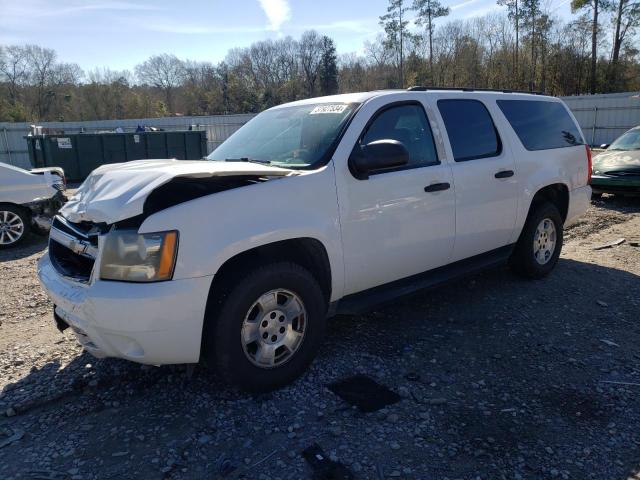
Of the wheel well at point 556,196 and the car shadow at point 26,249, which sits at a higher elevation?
the wheel well at point 556,196

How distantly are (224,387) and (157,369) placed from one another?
604mm

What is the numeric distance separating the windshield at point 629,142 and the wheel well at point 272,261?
10.3 m

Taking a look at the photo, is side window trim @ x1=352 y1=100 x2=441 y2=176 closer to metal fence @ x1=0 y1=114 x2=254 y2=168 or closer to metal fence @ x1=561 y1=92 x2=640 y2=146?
metal fence @ x1=0 y1=114 x2=254 y2=168

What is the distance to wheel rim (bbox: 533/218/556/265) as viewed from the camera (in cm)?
534

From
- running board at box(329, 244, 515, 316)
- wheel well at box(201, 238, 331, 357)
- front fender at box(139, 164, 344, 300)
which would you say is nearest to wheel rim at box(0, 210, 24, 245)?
wheel well at box(201, 238, 331, 357)

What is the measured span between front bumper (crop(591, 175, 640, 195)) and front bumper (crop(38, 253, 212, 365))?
967 cm

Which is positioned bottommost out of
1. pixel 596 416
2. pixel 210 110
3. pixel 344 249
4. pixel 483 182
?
pixel 596 416

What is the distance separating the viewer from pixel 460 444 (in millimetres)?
2773

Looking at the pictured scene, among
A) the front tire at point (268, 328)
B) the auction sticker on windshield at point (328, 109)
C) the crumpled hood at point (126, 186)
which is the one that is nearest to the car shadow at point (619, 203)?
the auction sticker on windshield at point (328, 109)

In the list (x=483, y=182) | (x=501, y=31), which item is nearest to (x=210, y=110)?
(x=501, y=31)

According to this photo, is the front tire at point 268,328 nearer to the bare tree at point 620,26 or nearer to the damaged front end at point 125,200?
the damaged front end at point 125,200

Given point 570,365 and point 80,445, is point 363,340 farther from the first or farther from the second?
point 80,445

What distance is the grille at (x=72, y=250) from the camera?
2.98m

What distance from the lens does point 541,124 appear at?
5.32 m
